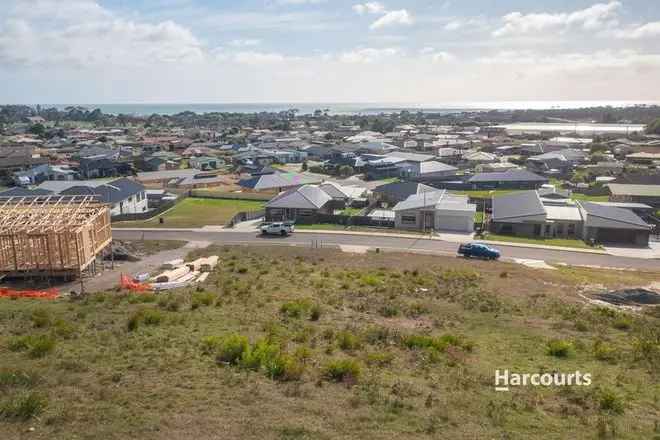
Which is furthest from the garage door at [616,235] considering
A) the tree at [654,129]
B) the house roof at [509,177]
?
the tree at [654,129]

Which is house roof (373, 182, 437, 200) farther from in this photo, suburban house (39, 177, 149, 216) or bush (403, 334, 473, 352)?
bush (403, 334, 473, 352)

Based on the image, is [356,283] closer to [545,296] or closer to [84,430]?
[545,296]

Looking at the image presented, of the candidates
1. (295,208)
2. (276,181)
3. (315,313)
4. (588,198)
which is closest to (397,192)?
(295,208)

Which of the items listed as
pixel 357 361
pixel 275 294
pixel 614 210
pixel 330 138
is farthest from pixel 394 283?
pixel 330 138

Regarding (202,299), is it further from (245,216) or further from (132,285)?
(245,216)

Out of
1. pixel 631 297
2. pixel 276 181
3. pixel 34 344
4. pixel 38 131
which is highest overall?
pixel 38 131

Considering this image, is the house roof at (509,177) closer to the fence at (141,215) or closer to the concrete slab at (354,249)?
the concrete slab at (354,249)
